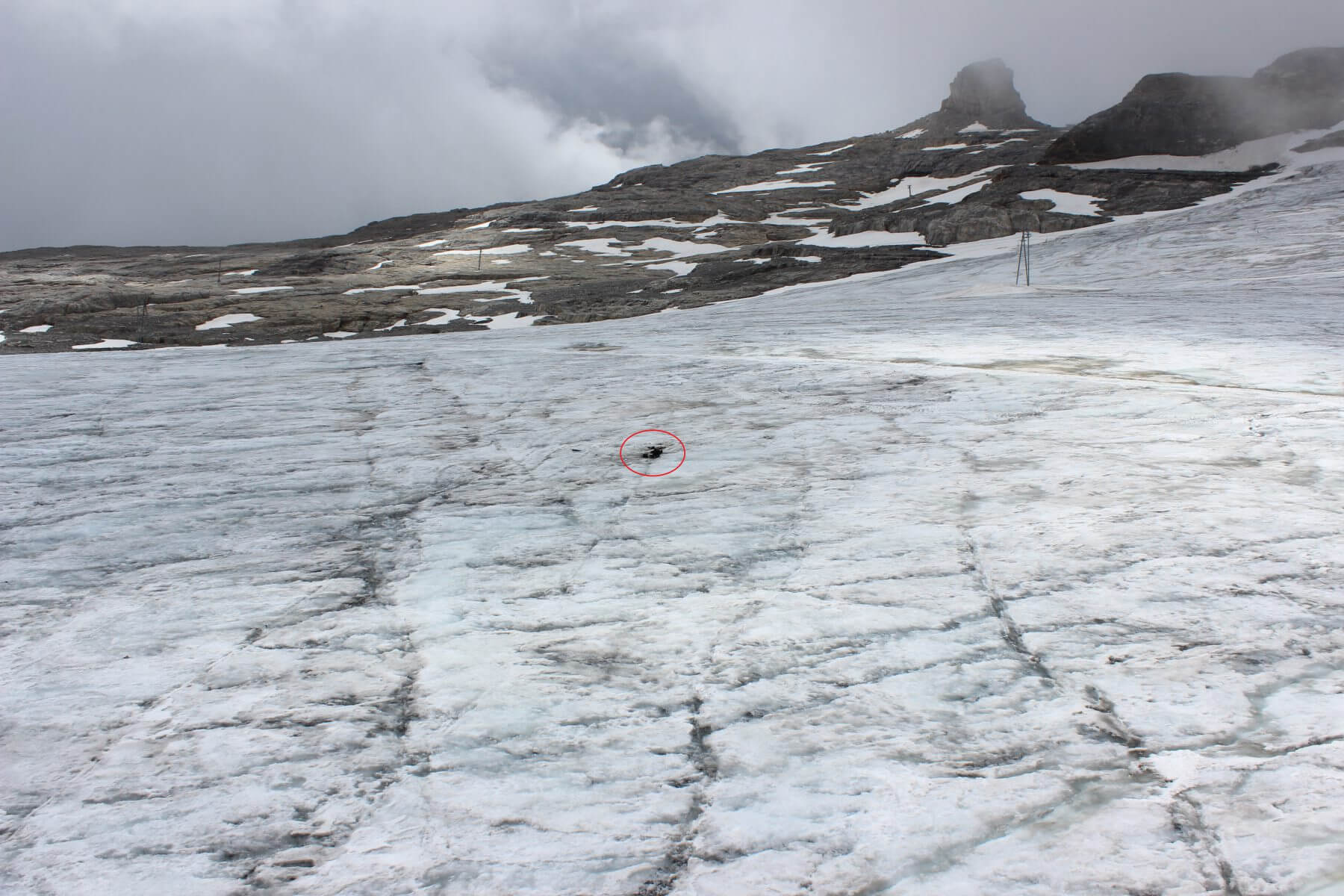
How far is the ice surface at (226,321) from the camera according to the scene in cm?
2867

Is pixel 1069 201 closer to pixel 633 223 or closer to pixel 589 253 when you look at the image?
pixel 589 253

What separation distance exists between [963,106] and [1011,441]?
309 feet

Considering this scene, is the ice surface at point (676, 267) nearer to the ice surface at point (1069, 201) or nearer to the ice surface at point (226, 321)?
the ice surface at point (1069, 201)

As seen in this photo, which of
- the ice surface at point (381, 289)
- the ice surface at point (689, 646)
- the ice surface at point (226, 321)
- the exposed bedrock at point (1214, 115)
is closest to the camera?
the ice surface at point (689, 646)

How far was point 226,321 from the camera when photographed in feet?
97.2

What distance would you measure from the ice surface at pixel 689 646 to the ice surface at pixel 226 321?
26.2m

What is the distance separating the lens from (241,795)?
7.20 ft

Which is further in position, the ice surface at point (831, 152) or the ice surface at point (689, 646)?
the ice surface at point (831, 152)

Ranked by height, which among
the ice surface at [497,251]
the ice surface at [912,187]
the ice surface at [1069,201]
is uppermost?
the ice surface at [912,187]

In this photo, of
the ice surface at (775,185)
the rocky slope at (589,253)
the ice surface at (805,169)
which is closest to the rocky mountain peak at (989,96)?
the rocky slope at (589,253)

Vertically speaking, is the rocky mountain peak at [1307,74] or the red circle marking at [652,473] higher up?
the rocky mountain peak at [1307,74]

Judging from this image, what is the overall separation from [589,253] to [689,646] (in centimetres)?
4105

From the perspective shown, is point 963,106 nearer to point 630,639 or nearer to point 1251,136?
point 1251,136

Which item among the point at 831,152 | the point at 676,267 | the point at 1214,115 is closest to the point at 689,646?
the point at 676,267
